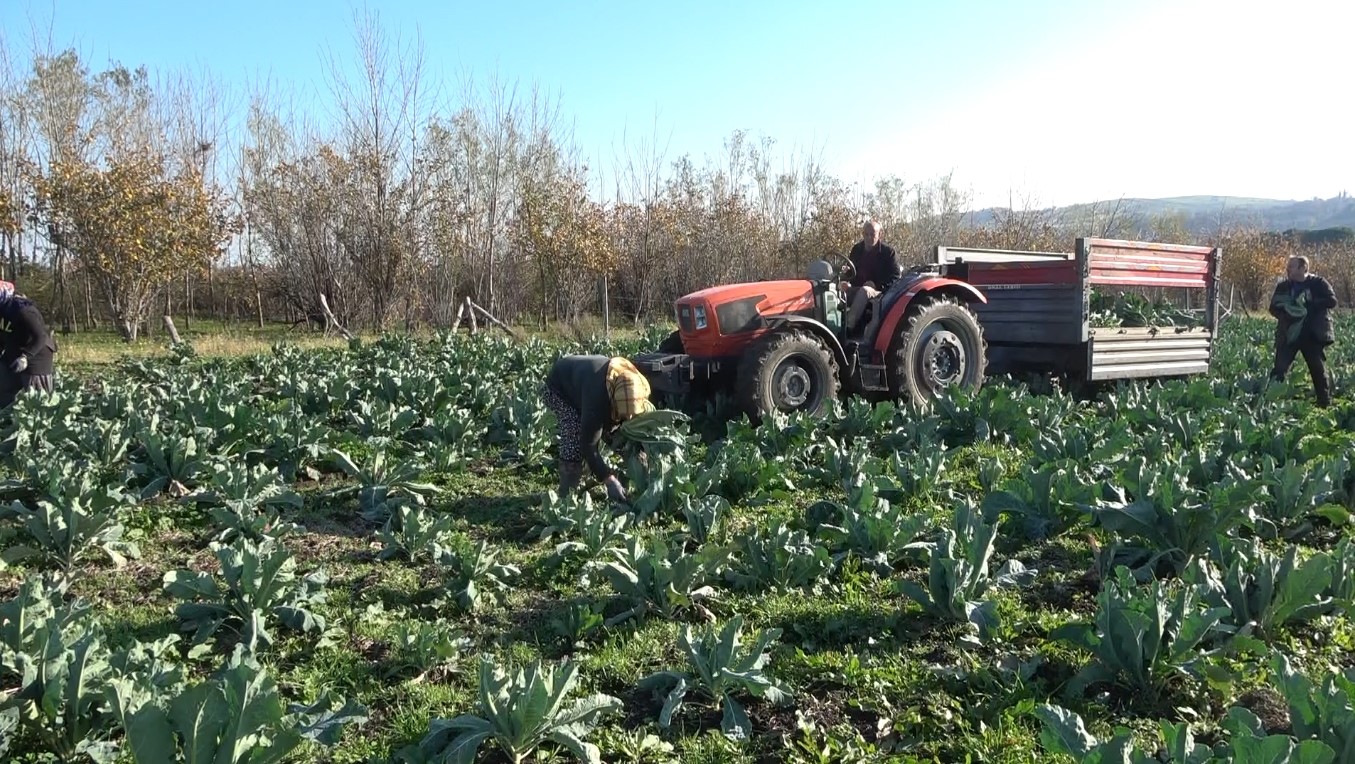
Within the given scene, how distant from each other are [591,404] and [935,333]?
4.67 metres

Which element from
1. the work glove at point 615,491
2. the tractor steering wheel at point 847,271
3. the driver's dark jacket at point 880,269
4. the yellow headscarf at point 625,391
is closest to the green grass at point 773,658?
the work glove at point 615,491

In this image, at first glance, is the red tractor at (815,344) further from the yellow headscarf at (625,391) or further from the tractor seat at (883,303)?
the yellow headscarf at (625,391)

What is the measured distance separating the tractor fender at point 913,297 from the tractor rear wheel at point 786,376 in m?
0.65

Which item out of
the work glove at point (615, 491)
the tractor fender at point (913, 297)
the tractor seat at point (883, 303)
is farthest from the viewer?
the tractor seat at point (883, 303)

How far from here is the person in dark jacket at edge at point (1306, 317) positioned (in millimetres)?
9430

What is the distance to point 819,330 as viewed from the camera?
8.12 m

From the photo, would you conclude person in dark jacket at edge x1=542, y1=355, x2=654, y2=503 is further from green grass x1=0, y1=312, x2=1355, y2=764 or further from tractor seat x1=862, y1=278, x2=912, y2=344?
tractor seat x1=862, y1=278, x2=912, y2=344

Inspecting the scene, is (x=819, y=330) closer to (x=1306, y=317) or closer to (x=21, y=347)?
(x=1306, y=317)

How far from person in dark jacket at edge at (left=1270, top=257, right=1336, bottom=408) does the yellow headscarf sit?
7887mm

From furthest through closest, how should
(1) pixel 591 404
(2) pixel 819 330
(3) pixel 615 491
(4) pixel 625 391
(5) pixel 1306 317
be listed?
(5) pixel 1306 317, (2) pixel 819 330, (3) pixel 615 491, (1) pixel 591 404, (4) pixel 625 391

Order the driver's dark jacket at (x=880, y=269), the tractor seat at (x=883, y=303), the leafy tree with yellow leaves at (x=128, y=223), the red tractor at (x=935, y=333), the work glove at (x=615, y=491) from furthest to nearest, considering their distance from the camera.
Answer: the leafy tree with yellow leaves at (x=128, y=223) → the driver's dark jacket at (x=880, y=269) → the tractor seat at (x=883, y=303) → the red tractor at (x=935, y=333) → the work glove at (x=615, y=491)

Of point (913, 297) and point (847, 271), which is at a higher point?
point (847, 271)

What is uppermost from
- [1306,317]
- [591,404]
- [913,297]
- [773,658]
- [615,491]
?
[913,297]

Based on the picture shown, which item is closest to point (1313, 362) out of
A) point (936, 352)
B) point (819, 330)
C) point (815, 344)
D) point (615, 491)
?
point (936, 352)
